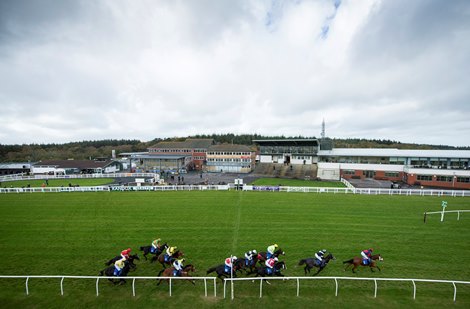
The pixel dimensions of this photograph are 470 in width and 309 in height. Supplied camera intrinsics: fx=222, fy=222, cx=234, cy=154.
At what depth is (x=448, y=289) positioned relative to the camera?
8297mm

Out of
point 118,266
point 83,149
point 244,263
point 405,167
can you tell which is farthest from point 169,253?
point 83,149

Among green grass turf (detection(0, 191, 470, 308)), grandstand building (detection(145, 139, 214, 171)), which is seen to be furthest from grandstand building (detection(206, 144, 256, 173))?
green grass turf (detection(0, 191, 470, 308))

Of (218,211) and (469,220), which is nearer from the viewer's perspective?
(469,220)

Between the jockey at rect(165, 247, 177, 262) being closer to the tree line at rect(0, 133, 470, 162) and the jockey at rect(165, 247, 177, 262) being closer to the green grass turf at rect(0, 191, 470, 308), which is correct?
the green grass turf at rect(0, 191, 470, 308)

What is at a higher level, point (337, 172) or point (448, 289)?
point (337, 172)

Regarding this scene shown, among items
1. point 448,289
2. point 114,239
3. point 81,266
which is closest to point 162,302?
point 81,266

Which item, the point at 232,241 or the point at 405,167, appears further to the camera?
the point at 405,167

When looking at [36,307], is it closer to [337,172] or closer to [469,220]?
[469,220]

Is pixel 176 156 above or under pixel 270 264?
above

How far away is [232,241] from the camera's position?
12.4 metres

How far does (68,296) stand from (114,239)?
495 centimetres

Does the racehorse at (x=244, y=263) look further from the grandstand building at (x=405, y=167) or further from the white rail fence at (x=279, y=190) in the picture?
the grandstand building at (x=405, y=167)

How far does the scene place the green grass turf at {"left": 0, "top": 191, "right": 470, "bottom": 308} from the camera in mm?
7902

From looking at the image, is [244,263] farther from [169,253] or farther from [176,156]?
[176,156]
